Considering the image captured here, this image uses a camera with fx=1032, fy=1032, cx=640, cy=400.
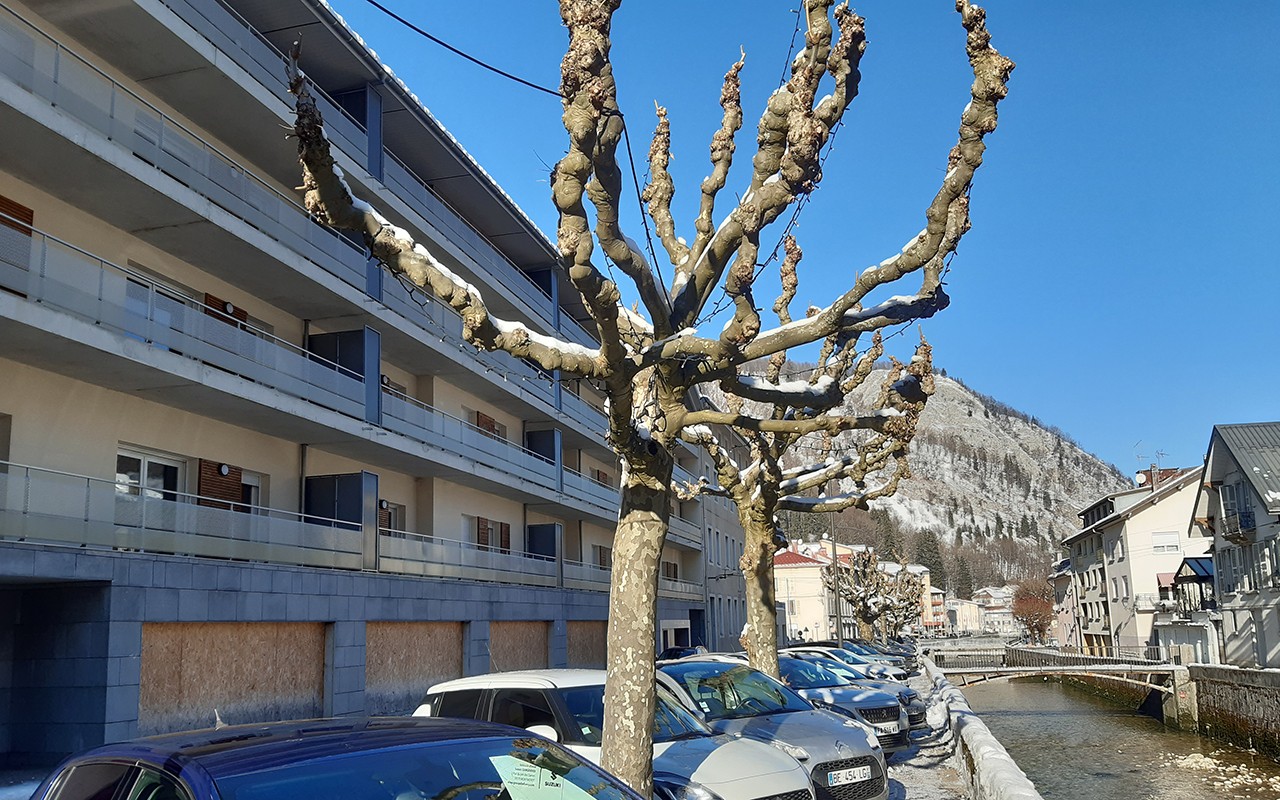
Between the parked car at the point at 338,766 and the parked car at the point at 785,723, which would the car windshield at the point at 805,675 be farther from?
the parked car at the point at 338,766

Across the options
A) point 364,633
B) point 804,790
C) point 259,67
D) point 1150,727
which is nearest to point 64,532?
point 364,633

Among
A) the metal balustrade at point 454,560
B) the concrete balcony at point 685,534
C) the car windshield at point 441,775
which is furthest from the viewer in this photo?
the concrete balcony at point 685,534

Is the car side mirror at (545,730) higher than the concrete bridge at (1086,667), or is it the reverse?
the car side mirror at (545,730)

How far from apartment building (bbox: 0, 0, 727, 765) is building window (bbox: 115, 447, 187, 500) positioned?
0.17 feet

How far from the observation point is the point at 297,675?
1961 cm

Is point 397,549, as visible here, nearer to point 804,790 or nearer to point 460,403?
point 460,403

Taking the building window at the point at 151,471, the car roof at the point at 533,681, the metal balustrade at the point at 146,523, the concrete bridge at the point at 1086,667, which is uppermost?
the building window at the point at 151,471

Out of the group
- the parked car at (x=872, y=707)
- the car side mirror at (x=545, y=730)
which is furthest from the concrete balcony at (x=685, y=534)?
the car side mirror at (x=545, y=730)

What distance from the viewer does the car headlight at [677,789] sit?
727cm

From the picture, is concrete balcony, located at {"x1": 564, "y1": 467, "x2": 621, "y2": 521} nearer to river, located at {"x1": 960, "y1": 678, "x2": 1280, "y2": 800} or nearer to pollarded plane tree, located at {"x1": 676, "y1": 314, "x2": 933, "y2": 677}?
pollarded plane tree, located at {"x1": 676, "y1": 314, "x2": 933, "y2": 677}

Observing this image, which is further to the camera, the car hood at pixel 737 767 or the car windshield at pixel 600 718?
the car windshield at pixel 600 718

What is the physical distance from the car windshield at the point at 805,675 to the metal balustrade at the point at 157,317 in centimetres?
1050

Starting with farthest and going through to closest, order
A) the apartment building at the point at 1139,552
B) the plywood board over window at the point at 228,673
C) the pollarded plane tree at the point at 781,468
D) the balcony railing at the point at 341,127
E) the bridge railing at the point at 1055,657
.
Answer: the apartment building at the point at 1139,552 → the bridge railing at the point at 1055,657 → the balcony railing at the point at 341,127 → the plywood board over window at the point at 228,673 → the pollarded plane tree at the point at 781,468

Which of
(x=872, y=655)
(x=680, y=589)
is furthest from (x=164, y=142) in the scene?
(x=680, y=589)
